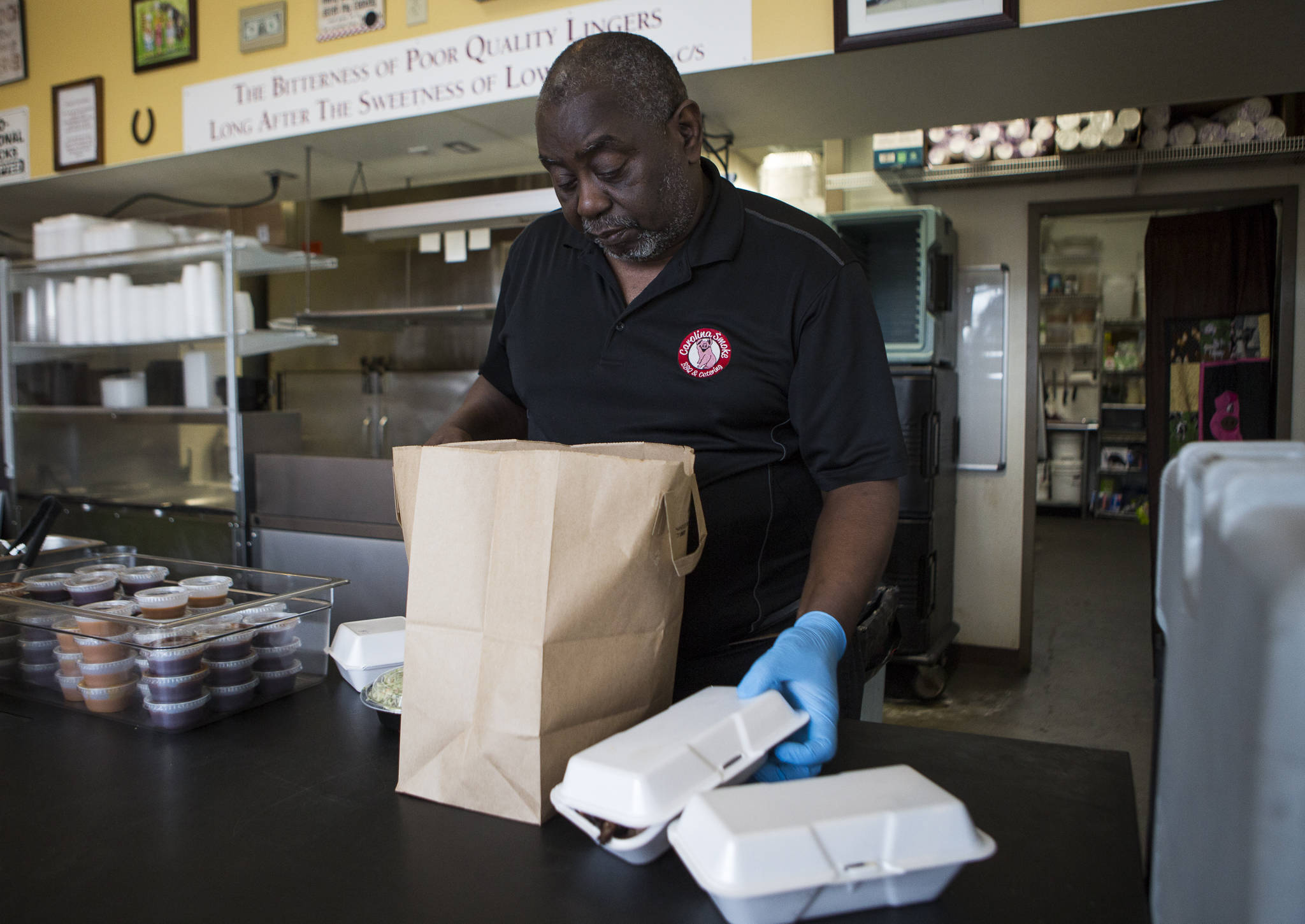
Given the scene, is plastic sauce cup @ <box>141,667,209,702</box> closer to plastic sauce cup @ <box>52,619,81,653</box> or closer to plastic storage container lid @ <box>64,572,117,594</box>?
plastic sauce cup @ <box>52,619,81,653</box>

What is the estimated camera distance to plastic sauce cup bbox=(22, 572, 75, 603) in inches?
53.1

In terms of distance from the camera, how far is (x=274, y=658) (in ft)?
3.91

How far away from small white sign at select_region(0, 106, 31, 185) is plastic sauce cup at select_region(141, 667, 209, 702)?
12.0 feet

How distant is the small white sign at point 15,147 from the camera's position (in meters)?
3.76

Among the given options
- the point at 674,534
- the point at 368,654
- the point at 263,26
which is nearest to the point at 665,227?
the point at 674,534

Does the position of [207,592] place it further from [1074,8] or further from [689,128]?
[1074,8]

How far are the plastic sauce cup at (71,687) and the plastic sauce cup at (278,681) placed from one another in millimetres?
222

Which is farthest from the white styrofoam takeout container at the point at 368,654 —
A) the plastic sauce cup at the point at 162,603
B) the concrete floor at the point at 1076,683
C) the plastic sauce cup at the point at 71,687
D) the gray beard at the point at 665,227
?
the concrete floor at the point at 1076,683

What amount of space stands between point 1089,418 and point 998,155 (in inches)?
218

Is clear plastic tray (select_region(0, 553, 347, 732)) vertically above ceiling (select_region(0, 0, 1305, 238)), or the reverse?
ceiling (select_region(0, 0, 1305, 238))

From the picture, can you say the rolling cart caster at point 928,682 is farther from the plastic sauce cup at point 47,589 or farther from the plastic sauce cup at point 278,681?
the plastic sauce cup at point 47,589

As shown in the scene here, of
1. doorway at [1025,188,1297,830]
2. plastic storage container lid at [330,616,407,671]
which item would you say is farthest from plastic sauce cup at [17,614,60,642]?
doorway at [1025,188,1297,830]

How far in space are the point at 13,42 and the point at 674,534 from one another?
4372mm

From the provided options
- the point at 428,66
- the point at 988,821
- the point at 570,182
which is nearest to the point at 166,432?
the point at 428,66
